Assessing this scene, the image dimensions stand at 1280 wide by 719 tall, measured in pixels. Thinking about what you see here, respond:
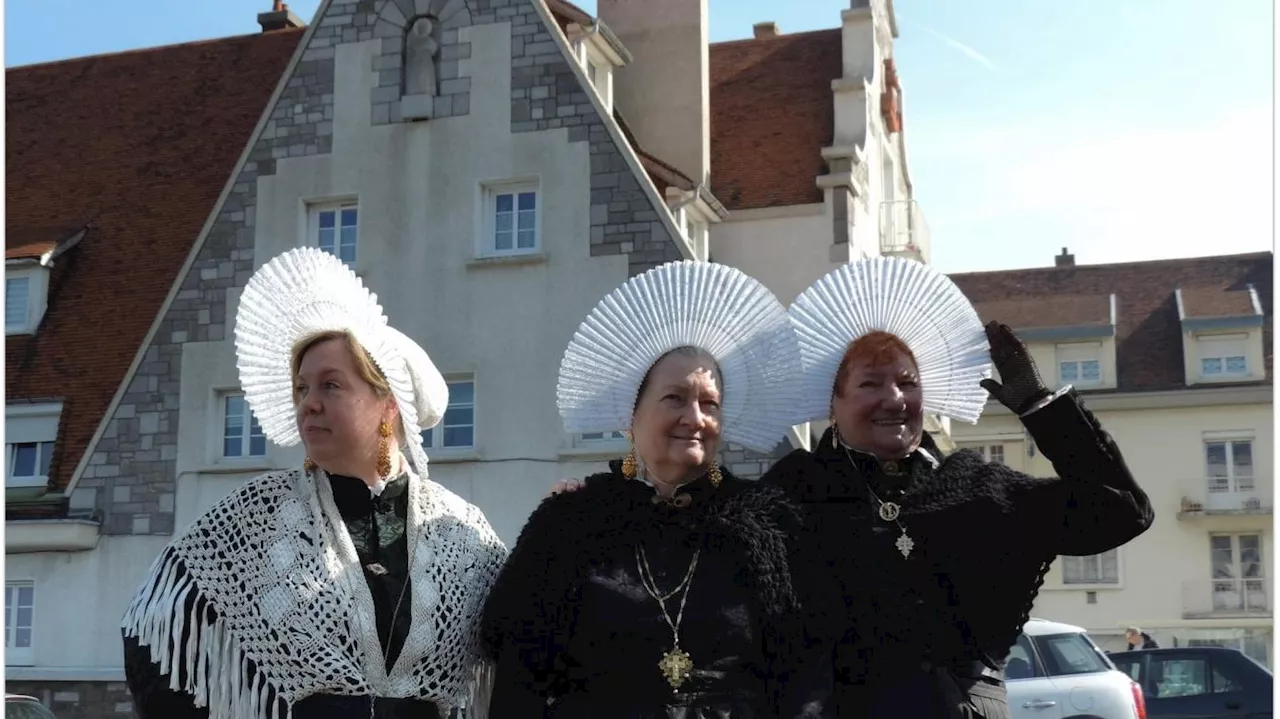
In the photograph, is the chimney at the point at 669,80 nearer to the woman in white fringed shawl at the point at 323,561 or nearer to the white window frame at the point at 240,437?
the white window frame at the point at 240,437

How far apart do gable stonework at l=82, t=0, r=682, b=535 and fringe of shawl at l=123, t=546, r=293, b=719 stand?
50.0 ft

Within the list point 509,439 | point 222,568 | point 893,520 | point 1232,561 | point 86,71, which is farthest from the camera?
point 1232,561

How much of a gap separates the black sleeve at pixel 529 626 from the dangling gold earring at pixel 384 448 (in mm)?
393

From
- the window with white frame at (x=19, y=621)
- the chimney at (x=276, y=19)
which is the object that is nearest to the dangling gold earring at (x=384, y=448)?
the window with white frame at (x=19, y=621)

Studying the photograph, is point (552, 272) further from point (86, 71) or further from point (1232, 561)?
point (1232, 561)

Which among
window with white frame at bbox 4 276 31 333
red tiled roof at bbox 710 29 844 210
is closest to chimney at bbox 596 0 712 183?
red tiled roof at bbox 710 29 844 210

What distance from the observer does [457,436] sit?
1792 centimetres

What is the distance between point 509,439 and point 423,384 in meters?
13.8

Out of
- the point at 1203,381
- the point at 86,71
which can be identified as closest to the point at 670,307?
the point at 86,71

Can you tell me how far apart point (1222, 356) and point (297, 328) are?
32540 millimetres

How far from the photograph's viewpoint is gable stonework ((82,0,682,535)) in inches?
731

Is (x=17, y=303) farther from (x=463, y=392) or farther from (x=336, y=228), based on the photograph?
(x=463, y=392)

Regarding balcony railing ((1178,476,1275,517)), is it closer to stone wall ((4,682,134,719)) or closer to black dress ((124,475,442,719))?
stone wall ((4,682,134,719))

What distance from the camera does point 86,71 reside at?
83.9 feet
